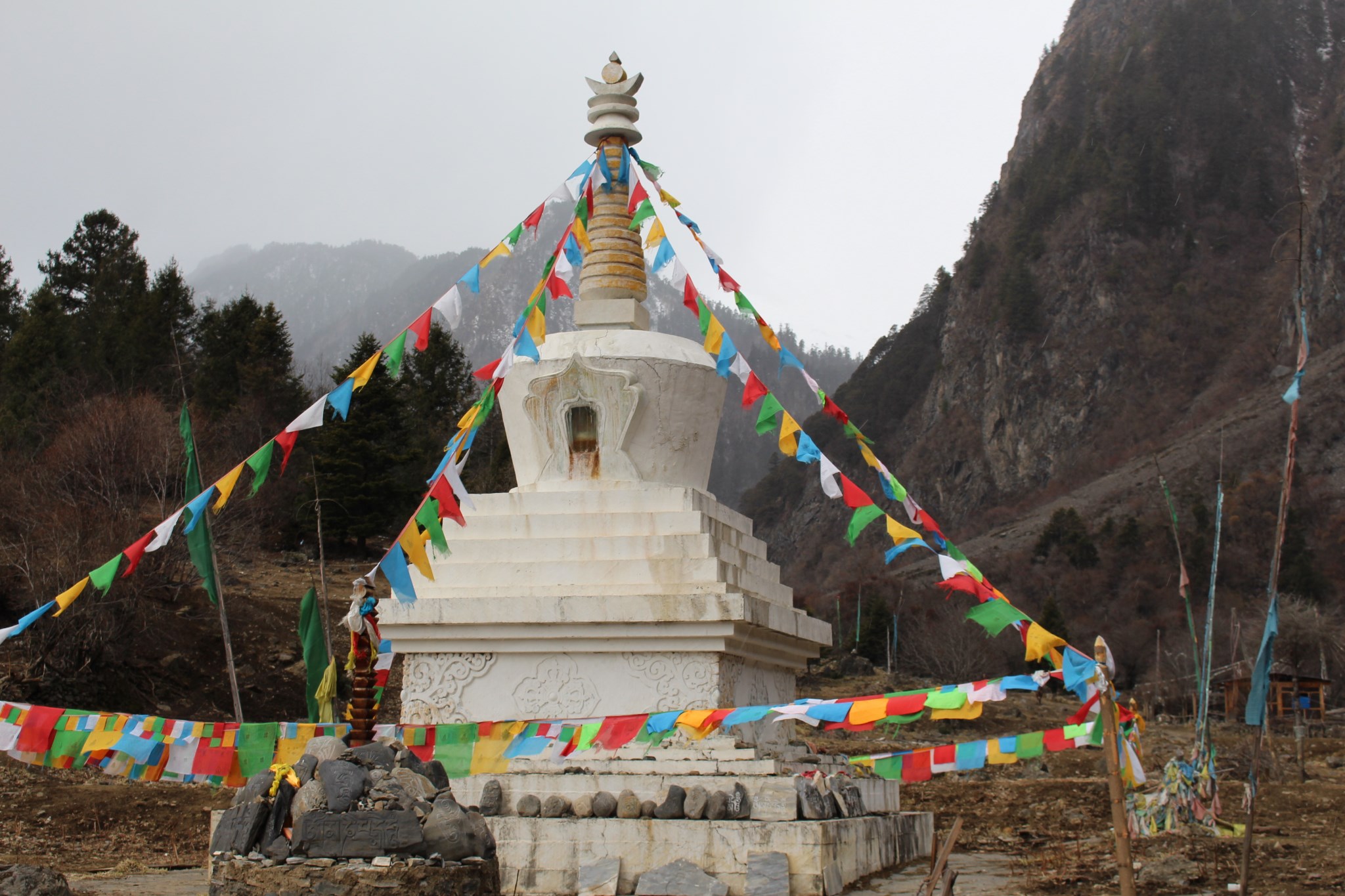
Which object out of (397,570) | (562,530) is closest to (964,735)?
(562,530)

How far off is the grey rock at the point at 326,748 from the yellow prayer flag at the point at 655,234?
20.1 ft

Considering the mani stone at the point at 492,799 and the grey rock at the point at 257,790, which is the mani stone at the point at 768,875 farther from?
the grey rock at the point at 257,790

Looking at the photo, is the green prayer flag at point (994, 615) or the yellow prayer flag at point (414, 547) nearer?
the green prayer flag at point (994, 615)

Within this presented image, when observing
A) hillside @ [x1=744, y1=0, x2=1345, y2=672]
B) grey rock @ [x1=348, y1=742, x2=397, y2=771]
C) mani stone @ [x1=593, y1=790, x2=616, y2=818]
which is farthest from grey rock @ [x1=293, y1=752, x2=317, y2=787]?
hillside @ [x1=744, y1=0, x2=1345, y2=672]

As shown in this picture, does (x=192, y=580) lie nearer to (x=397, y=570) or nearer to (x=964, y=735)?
(x=397, y=570)

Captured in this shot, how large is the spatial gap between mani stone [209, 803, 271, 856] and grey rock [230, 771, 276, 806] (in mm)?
36

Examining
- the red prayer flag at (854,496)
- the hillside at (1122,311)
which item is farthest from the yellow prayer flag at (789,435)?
the hillside at (1122,311)

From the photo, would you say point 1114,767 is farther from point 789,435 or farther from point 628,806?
point 789,435

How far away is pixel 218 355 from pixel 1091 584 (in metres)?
38.4

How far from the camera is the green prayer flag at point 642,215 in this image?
37.5 ft

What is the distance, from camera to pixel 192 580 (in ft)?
69.8

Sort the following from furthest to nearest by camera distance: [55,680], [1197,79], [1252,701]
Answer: [1197,79]
[55,680]
[1252,701]

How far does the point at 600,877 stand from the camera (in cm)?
781

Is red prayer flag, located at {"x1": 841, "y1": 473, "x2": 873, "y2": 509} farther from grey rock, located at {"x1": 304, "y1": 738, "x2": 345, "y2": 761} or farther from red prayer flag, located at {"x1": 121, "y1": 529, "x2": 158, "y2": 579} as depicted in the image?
red prayer flag, located at {"x1": 121, "y1": 529, "x2": 158, "y2": 579}
